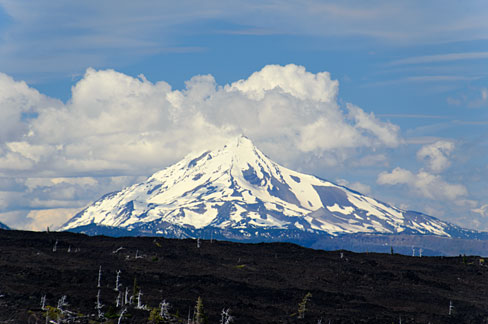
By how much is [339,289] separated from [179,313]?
34.6m

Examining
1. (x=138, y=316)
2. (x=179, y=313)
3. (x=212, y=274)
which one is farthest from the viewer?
(x=212, y=274)

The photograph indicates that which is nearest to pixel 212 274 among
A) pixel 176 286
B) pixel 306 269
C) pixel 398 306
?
pixel 176 286

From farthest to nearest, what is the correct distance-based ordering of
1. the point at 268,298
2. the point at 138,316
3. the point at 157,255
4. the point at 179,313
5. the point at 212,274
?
the point at 157,255, the point at 212,274, the point at 268,298, the point at 179,313, the point at 138,316

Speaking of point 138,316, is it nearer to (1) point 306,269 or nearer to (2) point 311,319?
(2) point 311,319

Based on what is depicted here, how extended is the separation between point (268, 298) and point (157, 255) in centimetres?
2806

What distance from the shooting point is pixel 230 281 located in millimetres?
118312

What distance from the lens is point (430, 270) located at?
14250 centimetres

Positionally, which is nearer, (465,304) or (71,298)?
(71,298)

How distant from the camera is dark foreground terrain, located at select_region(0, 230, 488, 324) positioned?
9694 cm

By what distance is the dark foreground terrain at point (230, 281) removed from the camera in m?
96.9

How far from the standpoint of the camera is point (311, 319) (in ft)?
330

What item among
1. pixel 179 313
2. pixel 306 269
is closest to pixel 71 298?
pixel 179 313

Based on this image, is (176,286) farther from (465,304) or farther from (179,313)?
(465,304)

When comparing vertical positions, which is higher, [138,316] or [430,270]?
[430,270]
